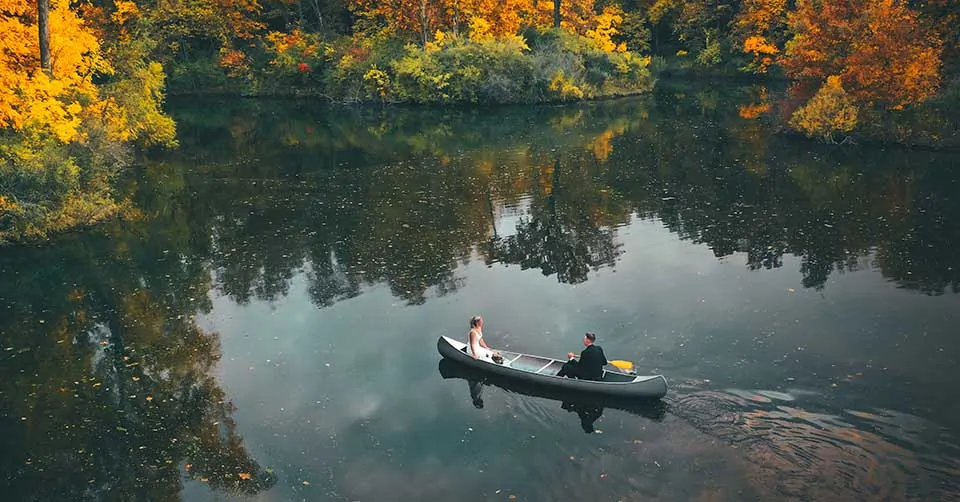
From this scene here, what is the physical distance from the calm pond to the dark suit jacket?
822mm

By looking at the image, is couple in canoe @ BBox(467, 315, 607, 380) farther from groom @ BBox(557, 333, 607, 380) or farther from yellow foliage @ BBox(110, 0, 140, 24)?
yellow foliage @ BBox(110, 0, 140, 24)

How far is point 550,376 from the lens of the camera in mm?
15109

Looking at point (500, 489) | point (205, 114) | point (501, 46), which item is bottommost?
point (500, 489)

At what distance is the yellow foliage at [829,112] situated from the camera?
36.0 m


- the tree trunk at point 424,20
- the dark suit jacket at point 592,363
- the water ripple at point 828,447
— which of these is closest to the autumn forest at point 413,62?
the tree trunk at point 424,20

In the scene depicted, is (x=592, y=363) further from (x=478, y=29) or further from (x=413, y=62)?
(x=478, y=29)

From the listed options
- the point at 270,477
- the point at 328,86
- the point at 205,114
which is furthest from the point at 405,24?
the point at 270,477

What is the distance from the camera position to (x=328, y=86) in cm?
6456

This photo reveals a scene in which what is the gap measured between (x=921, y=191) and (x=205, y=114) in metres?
52.2

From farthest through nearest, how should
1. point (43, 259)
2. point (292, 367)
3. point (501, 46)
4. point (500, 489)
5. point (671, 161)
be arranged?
point (501, 46) < point (671, 161) < point (43, 259) < point (292, 367) < point (500, 489)

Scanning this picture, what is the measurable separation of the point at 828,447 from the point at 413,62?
50.2m

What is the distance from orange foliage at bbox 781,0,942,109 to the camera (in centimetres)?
3378

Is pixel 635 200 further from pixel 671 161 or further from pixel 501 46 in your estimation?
pixel 501 46

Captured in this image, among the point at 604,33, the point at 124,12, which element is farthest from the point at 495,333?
the point at 124,12
